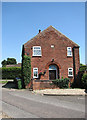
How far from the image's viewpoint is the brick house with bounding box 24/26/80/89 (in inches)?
733

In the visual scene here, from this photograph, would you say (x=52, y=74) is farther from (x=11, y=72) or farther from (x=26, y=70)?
(x=11, y=72)

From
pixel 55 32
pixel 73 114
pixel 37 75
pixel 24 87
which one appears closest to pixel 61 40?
pixel 55 32

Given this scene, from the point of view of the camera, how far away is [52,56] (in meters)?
19.1

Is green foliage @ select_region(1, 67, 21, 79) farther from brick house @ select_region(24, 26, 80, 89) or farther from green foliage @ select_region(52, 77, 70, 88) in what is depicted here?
green foliage @ select_region(52, 77, 70, 88)

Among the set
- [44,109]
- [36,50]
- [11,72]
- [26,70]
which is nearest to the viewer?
[44,109]

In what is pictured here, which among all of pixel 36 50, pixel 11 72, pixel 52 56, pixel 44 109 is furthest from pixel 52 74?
pixel 11 72

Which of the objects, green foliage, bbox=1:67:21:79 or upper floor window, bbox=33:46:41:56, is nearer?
upper floor window, bbox=33:46:41:56

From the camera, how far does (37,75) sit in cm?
1831

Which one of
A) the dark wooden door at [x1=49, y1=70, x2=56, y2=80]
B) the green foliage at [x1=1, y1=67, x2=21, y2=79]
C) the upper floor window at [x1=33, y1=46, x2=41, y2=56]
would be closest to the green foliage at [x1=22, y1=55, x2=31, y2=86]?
the upper floor window at [x1=33, y1=46, x2=41, y2=56]

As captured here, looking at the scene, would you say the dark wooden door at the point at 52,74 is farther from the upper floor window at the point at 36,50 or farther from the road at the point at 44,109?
the road at the point at 44,109

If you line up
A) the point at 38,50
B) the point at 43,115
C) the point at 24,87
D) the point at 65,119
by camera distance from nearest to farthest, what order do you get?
1. the point at 65,119
2. the point at 43,115
3. the point at 24,87
4. the point at 38,50

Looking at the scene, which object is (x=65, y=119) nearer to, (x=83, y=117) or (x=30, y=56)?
(x=83, y=117)

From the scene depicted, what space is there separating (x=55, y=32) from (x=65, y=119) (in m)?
15.7

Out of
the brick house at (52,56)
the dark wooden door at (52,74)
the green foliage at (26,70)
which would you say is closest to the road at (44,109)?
the green foliage at (26,70)
